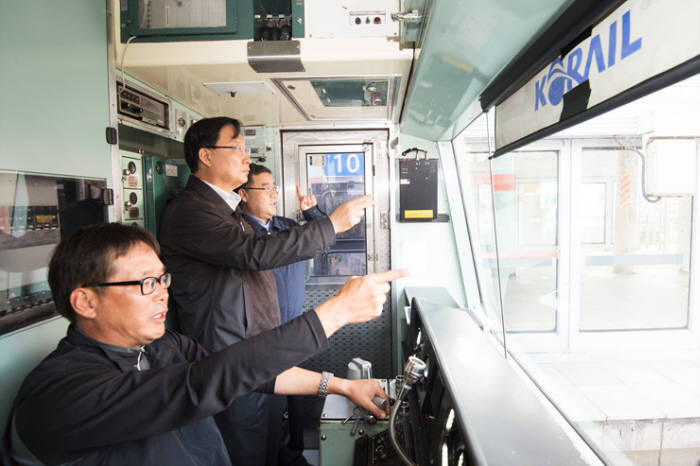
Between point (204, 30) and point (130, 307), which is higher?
point (204, 30)

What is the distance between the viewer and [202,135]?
193cm

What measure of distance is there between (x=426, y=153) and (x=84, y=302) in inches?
116

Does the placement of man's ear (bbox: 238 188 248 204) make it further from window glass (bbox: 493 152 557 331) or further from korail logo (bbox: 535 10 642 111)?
window glass (bbox: 493 152 557 331)

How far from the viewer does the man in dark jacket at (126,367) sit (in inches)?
32.6

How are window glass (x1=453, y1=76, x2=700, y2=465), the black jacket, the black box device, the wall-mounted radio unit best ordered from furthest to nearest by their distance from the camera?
the black box device < the wall-mounted radio unit < window glass (x1=453, y1=76, x2=700, y2=465) < the black jacket

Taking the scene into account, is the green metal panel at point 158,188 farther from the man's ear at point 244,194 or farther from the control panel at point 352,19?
the control panel at point 352,19

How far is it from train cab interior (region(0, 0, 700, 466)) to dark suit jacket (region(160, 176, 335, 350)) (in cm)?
42

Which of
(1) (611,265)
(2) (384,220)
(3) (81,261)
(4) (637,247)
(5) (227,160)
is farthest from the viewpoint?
(2) (384,220)

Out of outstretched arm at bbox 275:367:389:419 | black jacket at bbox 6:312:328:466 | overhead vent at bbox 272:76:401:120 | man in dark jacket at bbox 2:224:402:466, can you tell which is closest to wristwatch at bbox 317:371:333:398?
outstretched arm at bbox 275:367:389:419

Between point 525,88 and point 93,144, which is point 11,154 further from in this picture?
point 525,88

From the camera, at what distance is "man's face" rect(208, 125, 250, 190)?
6.32ft

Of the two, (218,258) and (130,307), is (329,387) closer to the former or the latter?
(218,258)

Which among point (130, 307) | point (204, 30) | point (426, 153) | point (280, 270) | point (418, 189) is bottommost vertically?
point (280, 270)

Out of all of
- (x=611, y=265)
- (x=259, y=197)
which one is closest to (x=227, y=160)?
(x=259, y=197)
